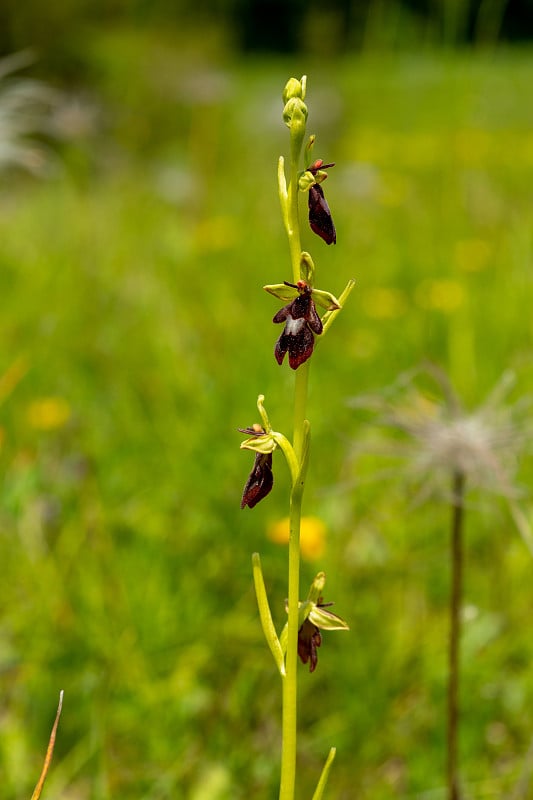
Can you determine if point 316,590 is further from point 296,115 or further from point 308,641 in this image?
point 296,115

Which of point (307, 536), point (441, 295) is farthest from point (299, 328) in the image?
point (441, 295)

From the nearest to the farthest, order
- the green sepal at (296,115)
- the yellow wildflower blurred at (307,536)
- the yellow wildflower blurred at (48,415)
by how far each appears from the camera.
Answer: the green sepal at (296,115), the yellow wildflower blurred at (307,536), the yellow wildflower blurred at (48,415)

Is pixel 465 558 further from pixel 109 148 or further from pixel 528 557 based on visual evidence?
pixel 109 148

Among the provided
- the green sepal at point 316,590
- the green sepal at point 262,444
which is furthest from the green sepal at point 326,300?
the green sepal at point 316,590

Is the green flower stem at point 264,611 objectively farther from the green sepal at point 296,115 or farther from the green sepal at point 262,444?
the green sepal at point 296,115

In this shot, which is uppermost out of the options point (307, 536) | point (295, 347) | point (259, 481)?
point (295, 347)

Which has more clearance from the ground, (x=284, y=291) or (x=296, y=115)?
(x=296, y=115)
